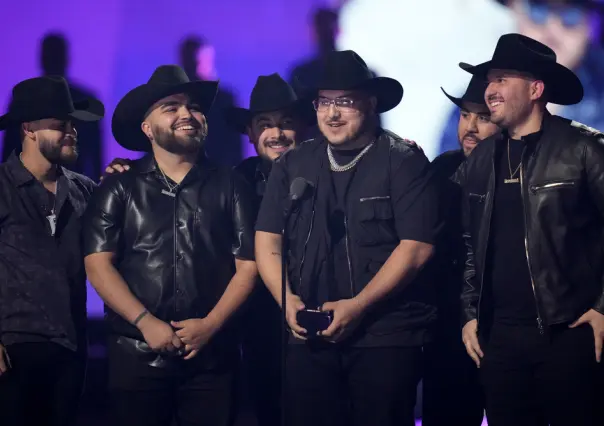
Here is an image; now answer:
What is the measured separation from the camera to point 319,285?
3.93m

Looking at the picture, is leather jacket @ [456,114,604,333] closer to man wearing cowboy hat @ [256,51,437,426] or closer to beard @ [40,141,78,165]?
man wearing cowboy hat @ [256,51,437,426]

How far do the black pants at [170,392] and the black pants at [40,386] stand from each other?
32 cm

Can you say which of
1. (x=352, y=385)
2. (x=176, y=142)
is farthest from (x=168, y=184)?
(x=352, y=385)

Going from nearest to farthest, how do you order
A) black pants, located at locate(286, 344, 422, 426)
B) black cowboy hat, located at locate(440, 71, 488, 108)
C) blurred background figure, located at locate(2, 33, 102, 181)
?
black pants, located at locate(286, 344, 422, 426) → black cowboy hat, located at locate(440, 71, 488, 108) → blurred background figure, located at locate(2, 33, 102, 181)

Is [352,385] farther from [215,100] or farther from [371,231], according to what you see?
[215,100]

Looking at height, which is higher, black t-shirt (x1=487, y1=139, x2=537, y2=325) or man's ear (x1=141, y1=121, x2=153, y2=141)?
man's ear (x1=141, y1=121, x2=153, y2=141)

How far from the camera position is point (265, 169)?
4.95 metres

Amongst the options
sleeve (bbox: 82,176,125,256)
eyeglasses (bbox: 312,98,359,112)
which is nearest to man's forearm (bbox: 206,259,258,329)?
sleeve (bbox: 82,176,125,256)

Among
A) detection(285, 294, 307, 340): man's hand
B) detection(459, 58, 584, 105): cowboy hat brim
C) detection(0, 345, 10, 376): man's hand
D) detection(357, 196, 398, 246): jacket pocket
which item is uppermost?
detection(459, 58, 584, 105): cowboy hat brim

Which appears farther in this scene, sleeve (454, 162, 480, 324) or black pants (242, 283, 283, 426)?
black pants (242, 283, 283, 426)

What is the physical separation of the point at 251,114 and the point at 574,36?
233 cm

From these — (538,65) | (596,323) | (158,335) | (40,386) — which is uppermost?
(538,65)

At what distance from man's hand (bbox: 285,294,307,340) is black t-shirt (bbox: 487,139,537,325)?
85 centimetres

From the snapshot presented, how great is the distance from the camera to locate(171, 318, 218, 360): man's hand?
3973 millimetres
